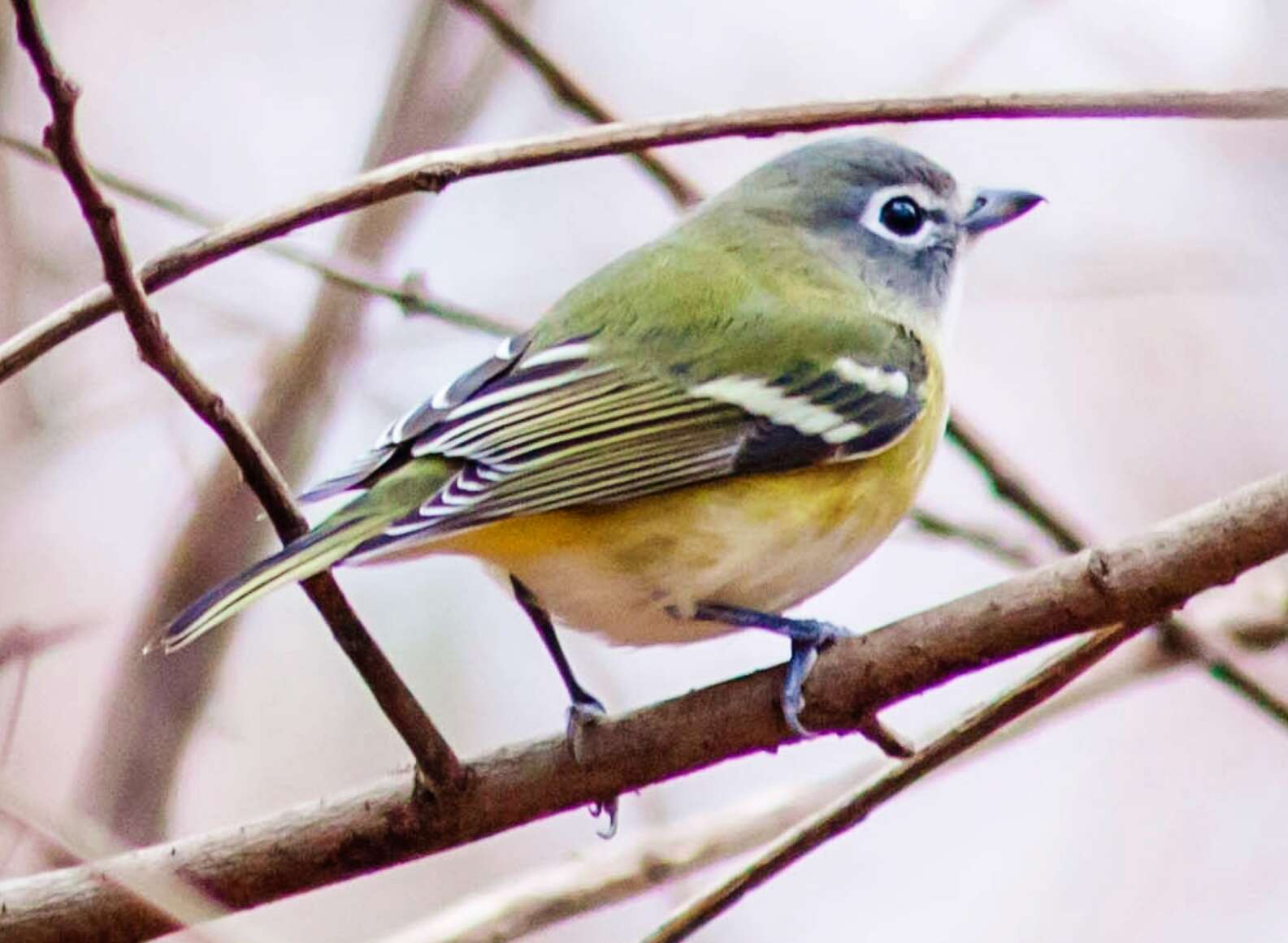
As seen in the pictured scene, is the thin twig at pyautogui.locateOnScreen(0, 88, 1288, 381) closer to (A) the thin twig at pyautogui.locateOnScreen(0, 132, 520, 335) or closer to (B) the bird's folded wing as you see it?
(B) the bird's folded wing

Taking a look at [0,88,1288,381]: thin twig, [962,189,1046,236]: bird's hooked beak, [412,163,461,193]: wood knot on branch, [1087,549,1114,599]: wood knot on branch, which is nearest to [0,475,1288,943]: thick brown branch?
[1087,549,1114,599]: wood knot on branch

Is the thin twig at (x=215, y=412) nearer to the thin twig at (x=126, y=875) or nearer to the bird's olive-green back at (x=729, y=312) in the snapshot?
the thin twig at (x=126, y=875)

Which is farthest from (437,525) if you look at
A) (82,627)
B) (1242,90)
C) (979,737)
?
(1242,90)

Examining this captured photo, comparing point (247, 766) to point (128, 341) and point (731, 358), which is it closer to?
point (128, 341)

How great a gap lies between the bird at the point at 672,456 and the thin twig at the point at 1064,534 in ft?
0.30

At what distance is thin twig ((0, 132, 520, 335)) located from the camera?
3541 millimetres

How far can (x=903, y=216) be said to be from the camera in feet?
13.7

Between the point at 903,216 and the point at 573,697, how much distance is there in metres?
1.69

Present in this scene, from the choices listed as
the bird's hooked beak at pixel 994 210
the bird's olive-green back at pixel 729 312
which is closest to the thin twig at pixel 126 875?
the bird's olive-green back at pixel 729 312

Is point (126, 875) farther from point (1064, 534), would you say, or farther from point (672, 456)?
point (1064, 534)

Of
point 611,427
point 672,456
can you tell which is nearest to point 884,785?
point 672,456

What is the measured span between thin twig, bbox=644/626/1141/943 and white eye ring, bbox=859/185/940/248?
1.74 m

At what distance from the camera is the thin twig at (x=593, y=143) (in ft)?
7.20

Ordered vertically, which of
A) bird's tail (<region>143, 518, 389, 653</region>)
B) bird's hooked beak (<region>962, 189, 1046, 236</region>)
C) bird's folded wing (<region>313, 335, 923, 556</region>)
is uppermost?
bird's hooked beak (<region>962, 189, 1046, 236</region>)
